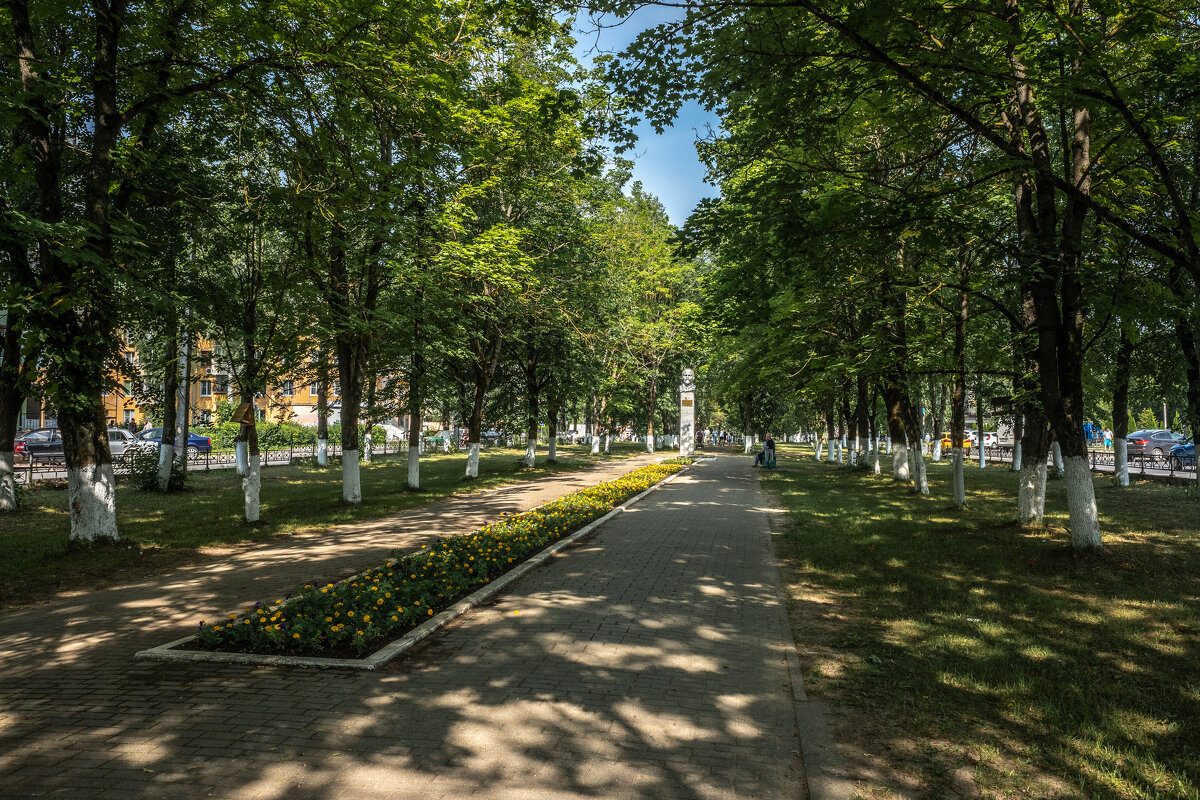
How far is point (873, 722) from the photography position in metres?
4.32

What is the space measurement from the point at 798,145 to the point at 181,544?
11127mm

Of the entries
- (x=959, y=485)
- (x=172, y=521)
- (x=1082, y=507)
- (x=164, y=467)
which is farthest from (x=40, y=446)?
(x=1082, y=507)

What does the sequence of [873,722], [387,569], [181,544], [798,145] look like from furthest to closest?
[181,544] < [798,145] < [387,569] < [873,722]

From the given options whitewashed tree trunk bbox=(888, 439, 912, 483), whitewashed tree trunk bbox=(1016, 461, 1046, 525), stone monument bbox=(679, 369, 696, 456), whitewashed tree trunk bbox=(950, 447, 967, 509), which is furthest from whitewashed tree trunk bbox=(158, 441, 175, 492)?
stone monument bbox=(679, 369, 696, 456)

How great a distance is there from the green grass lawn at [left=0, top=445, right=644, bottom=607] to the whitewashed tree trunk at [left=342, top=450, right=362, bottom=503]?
0.88 ft

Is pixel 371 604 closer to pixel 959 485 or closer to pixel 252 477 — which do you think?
pixel 252 477

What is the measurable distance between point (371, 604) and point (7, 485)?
12.4m

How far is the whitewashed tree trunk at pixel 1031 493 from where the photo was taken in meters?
10.9

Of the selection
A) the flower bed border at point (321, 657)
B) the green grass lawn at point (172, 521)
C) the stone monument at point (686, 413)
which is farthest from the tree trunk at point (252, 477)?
the stone monument at point (686, 413)

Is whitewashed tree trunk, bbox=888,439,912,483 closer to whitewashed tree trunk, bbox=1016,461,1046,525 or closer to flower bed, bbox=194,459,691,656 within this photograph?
whitewashed tree trunk, bbox=1016,461,1046,525

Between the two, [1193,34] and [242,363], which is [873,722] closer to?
[242,363]

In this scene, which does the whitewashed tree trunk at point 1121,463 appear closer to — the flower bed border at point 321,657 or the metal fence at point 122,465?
the flower bed border at point 321,657

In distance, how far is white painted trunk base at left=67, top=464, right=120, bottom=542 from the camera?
947 cm

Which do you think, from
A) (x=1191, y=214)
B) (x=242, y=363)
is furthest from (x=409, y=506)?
(x=1191, y=214)
